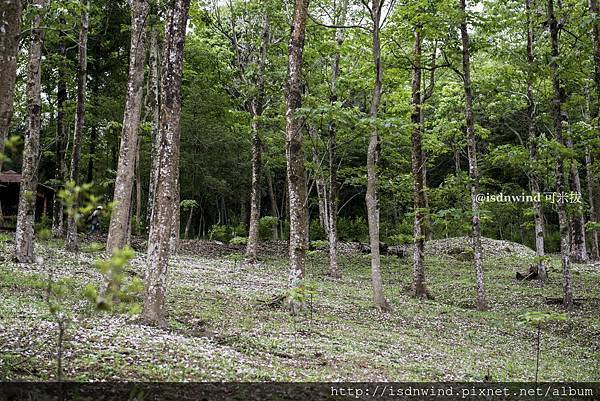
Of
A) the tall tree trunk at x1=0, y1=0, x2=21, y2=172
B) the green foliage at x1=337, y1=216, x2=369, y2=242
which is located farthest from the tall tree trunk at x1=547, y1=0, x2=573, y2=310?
the green foliage at x1=337, y1=216, x2=369, y2=242

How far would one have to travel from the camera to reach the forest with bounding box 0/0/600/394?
8242 millimetres

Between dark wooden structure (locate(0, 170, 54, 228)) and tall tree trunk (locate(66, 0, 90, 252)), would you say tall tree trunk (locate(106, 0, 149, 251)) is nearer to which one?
tall tree trunk (locate(66, 0, 90, 252))

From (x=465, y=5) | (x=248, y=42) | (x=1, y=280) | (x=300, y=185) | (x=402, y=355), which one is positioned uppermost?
(x=248, y=42)

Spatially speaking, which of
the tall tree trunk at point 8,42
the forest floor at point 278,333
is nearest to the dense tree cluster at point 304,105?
the tall tree trunk at point 8,42

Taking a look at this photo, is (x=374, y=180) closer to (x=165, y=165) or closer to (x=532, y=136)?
(x=165, y=165)

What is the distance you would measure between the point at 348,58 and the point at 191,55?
846 centimetres

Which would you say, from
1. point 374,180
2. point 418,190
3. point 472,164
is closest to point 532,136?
point 472,164

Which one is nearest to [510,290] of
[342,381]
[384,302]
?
[384,302]

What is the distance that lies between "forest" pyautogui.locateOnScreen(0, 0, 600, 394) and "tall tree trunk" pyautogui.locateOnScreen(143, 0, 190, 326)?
4 centimetres

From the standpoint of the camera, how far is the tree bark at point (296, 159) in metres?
13.5

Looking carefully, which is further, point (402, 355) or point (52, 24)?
point (52, 24)

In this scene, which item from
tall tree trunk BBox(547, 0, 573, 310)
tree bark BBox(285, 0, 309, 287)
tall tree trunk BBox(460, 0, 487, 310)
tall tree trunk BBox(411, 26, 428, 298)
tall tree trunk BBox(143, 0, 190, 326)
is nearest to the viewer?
tall tree trunk BBox(143, 0, 190, 326)

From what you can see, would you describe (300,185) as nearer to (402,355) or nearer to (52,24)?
(402,355)

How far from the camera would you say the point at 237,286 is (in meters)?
17.4
